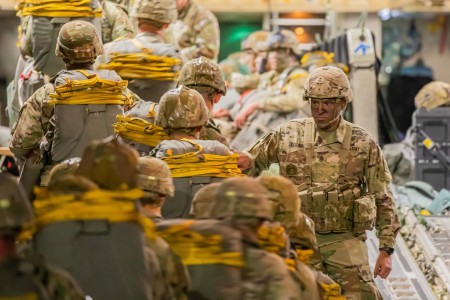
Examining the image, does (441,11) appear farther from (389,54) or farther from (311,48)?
(311,48)

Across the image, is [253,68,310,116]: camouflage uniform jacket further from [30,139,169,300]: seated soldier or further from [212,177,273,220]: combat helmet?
[30,139,169,300]: seated soldier

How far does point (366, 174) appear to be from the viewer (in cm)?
1200

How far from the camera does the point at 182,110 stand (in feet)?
36.1

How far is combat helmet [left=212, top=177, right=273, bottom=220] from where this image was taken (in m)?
8.40

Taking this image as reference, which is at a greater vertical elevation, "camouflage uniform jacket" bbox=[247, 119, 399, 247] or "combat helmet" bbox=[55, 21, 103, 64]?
"combat helmet" bbox=[55, 21, 103, 64]

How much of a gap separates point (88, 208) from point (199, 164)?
2.43 metres

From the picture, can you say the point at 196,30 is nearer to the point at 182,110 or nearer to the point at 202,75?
the point at 202,75

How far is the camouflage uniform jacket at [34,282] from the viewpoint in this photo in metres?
7.61

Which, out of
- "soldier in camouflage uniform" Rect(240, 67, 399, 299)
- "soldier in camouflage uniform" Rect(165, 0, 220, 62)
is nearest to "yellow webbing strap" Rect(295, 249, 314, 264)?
"soldier in camouflage uniform" Rect(240, 67, 399, 299)

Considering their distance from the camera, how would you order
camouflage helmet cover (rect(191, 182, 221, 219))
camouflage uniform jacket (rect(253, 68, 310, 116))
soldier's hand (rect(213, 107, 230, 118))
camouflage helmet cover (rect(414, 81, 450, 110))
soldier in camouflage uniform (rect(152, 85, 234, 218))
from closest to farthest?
camouflage helmet cover (rect(191, 182, 221, 219)) → soldier in camouflage uniform (rect(152, 85, 234, 218)) → camouflage helmet cover (rect(414, 81, 450, 110)) → camouflage uniform jacket (rect(253, 68, 310, 116)) → soldier's hand (rect(213, 107, 230, 118))

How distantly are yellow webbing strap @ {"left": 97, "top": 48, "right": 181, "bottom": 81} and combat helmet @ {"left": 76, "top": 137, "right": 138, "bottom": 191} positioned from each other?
4761mm

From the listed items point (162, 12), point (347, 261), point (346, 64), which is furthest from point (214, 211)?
point (346, 64)

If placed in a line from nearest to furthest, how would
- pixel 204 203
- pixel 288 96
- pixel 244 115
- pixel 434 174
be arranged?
pixel 204 203, pixel 434 174, pixel 288 96, pixel 244 115

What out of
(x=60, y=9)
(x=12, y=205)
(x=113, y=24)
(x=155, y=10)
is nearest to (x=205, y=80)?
(x=155, y=10)
